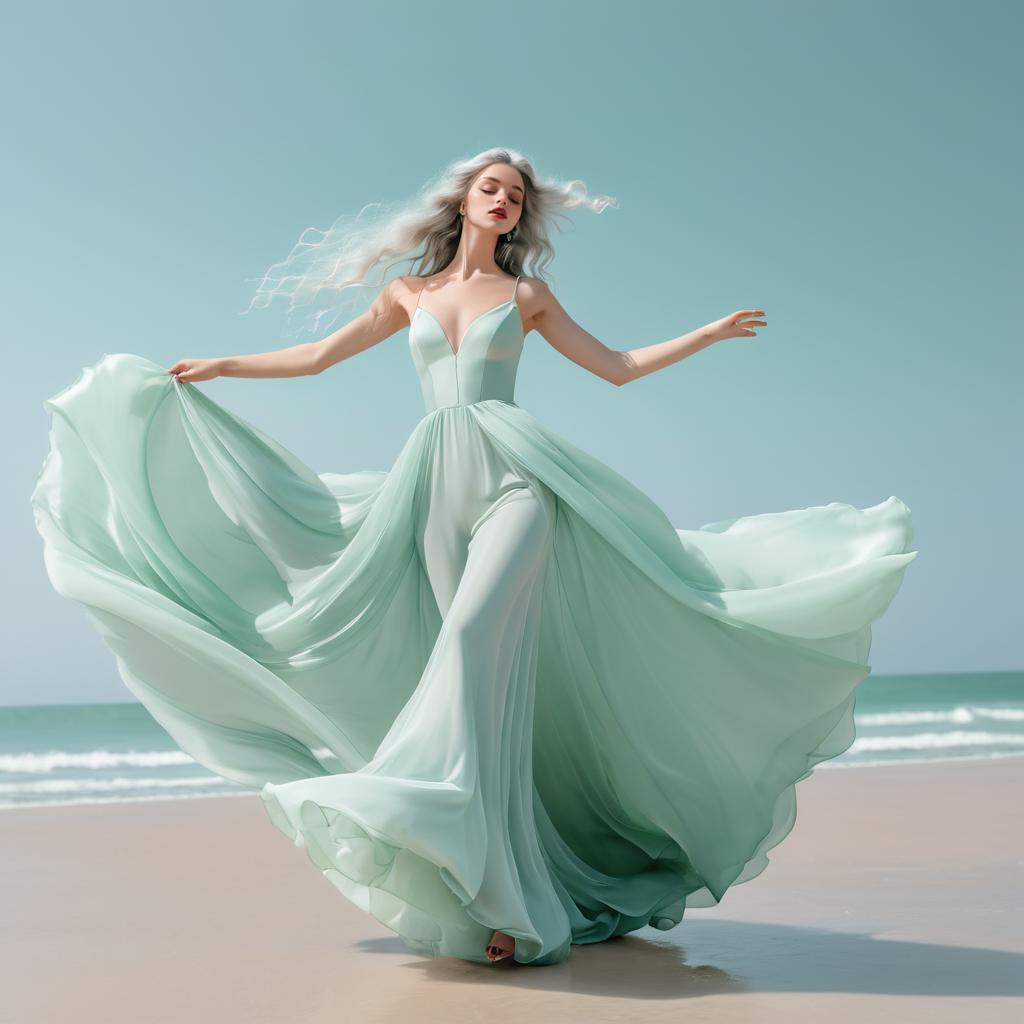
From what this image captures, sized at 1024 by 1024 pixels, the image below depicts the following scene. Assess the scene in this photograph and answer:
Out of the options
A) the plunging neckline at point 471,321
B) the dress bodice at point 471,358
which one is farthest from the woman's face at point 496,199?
the dress bodice at point 471,358

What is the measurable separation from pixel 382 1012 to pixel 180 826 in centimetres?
515

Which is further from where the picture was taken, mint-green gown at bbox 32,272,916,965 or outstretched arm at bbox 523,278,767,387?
outstretched arm at bbox 523,278,767,387

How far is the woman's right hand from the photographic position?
4613 mm

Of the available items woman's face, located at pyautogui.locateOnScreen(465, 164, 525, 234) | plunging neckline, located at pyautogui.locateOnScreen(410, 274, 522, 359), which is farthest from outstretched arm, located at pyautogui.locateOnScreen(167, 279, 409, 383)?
woman's face, located at pyautogui.locateOnScreen(465, 164, 525, 234)

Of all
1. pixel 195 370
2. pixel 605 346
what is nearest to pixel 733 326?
pixel 605 346

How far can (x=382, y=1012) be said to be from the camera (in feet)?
10.6

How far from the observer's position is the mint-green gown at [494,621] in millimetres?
3918

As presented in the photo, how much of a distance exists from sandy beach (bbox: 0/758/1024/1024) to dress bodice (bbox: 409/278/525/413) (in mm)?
1922

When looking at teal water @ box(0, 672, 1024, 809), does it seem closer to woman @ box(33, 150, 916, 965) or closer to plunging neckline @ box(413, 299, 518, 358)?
woman @ box(33, 150, 916, 965)

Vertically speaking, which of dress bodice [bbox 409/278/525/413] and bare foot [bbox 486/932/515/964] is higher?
dress bodice [bbox 409/278/525/413]

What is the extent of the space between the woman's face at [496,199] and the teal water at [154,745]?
714 cm

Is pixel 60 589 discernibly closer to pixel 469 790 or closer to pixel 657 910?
pixel 469 790

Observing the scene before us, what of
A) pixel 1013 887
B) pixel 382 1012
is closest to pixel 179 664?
pixel 382 1012

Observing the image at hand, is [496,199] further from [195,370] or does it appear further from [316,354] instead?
[195,370]
